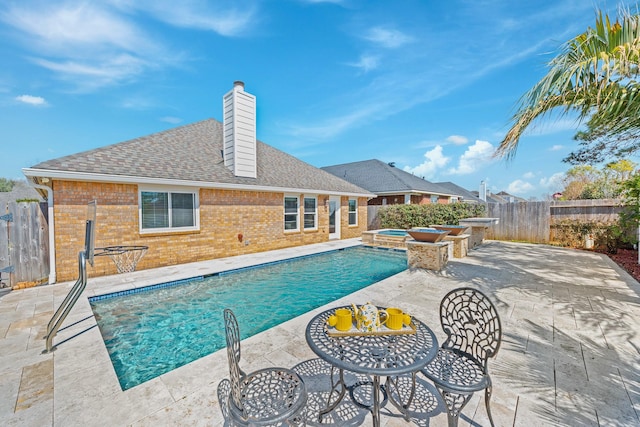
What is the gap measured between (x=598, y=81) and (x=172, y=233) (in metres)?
10.5

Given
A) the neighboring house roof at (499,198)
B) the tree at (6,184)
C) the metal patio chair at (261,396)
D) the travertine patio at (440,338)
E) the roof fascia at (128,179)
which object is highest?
the tree at (6,184)

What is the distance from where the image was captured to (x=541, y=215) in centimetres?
1218

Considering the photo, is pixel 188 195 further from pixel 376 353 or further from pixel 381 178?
pixel 381 178

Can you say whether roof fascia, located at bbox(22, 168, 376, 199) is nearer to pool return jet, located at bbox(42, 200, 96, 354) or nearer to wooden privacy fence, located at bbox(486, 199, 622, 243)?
pool return jet, located at bbox(42, 200, 96, 354)

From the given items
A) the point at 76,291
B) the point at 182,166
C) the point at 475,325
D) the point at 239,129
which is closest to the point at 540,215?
the point at 475,325

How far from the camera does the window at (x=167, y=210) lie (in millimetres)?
7910

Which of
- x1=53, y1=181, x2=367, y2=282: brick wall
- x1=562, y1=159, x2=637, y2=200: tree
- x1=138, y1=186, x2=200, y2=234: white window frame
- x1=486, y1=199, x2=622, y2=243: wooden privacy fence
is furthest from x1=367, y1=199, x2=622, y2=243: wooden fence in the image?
x1=138, y1=186, x2=200, y2=234: white window frame

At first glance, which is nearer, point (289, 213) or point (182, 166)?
point (182, 166)

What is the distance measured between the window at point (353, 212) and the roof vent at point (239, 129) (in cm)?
698

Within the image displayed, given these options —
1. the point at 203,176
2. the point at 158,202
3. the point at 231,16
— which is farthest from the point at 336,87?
the point at 158,202

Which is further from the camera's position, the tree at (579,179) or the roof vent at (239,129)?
the tree at (579,179)

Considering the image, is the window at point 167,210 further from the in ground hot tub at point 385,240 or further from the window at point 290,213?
the in ground hot tub at point 385,240

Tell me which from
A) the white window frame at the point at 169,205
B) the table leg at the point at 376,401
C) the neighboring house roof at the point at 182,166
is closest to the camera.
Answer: the table leg at the point at 376,401

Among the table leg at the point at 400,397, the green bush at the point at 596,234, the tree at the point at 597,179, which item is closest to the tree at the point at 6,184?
the table leg at the point at 400,397
